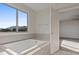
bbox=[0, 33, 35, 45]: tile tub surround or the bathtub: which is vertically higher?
bbox=[0, 33, 35, 45]: tile tub surround

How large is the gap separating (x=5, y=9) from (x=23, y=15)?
1.67 ft

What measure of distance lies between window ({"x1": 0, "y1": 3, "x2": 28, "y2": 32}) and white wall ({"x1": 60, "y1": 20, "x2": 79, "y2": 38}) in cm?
121

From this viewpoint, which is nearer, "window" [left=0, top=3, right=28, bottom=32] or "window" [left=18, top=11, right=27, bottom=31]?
"window" [left=0, top=3, right=28, bottom=32]

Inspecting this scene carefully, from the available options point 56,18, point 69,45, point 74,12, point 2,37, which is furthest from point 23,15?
point 69,45

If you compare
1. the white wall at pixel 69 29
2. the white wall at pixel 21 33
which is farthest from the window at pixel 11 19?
the white wall at pixel 69 29

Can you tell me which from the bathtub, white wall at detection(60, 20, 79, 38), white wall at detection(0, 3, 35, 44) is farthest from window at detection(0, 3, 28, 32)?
white wall at detection(60, 20, 79, 38)

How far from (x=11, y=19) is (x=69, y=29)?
179 centimetres

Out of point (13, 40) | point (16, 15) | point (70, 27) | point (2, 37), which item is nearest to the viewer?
point (2, 37)

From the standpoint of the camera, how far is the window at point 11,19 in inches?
86.7

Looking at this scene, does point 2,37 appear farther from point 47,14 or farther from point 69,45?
point 69,45

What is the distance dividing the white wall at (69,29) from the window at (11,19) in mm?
1209

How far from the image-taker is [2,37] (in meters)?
2.09

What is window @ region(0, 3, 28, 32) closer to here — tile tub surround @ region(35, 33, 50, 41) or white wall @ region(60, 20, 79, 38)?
tile tub surround @ region(35, 33, 50, 41)

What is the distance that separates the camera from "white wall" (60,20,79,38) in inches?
108
